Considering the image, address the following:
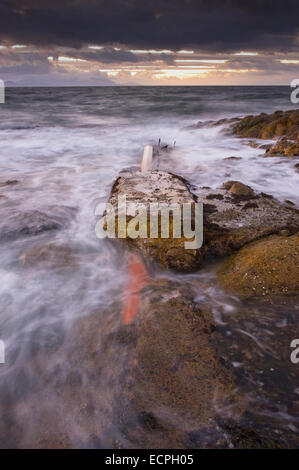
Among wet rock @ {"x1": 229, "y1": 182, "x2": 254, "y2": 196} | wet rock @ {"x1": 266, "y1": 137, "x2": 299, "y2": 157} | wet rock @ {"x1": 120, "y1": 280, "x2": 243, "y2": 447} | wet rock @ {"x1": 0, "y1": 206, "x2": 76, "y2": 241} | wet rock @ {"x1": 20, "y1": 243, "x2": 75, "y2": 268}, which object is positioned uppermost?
wet rock @ {"x1": 266, "y1": 137, "x2": 299, "y2": 157}

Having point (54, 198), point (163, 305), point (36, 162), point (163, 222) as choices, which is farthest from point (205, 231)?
point (36, 162)

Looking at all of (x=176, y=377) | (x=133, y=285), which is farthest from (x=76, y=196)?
(x=176, y=377)

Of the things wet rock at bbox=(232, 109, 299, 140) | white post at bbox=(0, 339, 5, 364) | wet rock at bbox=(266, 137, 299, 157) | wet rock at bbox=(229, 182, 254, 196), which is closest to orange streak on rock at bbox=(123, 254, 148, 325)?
white post at bbox=(0, 339, 5, 364)

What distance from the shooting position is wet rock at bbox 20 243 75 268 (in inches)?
167

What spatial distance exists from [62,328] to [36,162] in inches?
318

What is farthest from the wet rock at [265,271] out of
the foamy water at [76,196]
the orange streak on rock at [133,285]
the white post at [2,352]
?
the white post at [2,352]

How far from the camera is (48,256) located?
4367mm

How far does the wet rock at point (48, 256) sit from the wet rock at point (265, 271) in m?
2.34

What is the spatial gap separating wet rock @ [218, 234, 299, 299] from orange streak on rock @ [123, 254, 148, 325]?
3.44 feet

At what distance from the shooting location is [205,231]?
4.11 meters

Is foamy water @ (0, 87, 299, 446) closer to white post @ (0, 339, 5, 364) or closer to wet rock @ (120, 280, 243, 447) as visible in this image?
white post @ (0, 339, 5, 364)

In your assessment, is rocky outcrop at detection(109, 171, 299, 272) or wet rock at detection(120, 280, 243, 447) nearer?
wet rock at detection(120, 280, 243, 447)

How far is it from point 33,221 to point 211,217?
11.2 ft

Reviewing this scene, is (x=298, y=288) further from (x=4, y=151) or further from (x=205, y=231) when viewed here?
(x=4, y=151)
